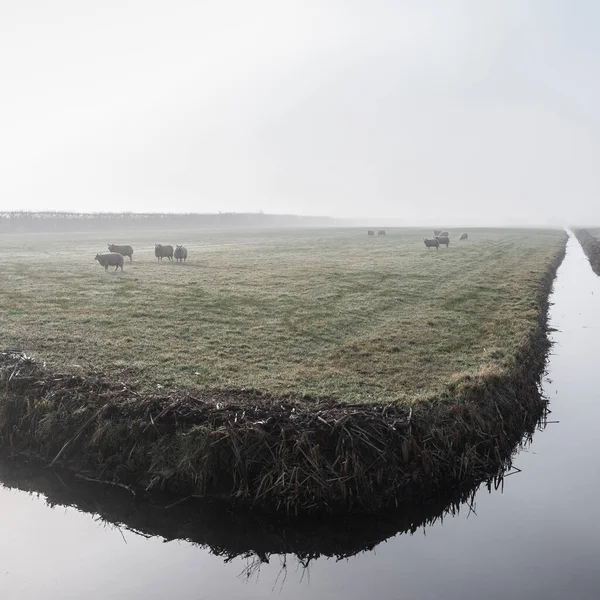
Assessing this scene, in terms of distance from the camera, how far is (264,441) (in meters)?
10.9

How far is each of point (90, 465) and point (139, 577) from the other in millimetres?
3484

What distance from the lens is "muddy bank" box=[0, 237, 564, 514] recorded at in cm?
1058

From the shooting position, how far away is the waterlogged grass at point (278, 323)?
585 inches

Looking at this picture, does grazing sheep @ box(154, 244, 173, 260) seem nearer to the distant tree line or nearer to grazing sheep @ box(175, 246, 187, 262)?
grazing sheep @ box(175, 246, 187, 262)

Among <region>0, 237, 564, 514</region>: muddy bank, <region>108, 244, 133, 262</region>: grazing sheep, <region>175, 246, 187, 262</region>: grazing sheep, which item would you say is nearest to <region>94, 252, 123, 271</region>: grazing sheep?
<region>175, 246, 187, 262</region>: grazing sheep

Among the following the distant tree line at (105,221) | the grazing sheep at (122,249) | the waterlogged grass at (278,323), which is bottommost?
the waterlogged grass at (278,323)

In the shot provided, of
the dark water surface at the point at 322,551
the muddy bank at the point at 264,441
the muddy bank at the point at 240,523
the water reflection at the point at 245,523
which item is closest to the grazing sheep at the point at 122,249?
the muddy bank at the point at 264,441

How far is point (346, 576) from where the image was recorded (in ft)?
30.3

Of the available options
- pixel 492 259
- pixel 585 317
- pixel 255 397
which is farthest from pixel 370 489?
pixel 492 259

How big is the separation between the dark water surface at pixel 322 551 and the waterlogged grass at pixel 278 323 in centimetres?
339

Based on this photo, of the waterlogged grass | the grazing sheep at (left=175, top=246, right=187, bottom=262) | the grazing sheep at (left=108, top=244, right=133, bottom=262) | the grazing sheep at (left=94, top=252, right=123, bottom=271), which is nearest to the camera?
the waterlogged grass

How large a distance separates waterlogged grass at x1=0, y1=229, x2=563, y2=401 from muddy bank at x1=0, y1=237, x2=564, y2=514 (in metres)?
1.19

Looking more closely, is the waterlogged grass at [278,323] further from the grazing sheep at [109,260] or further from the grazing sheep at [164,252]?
the grazing sheep at [164,252]

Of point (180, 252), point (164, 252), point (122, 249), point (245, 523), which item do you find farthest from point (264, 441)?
point (122, 249)
